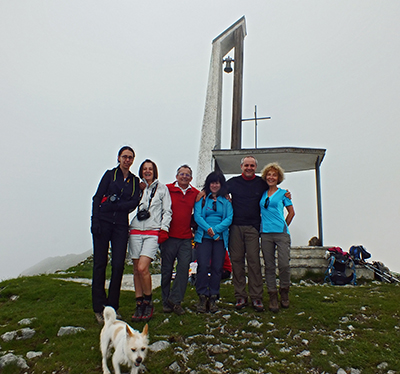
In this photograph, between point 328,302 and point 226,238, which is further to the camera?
point 328,302

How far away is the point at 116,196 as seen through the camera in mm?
5016

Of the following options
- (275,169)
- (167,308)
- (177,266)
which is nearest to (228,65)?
(275,169)

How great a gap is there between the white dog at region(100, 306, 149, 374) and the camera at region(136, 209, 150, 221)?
1739 millimetres

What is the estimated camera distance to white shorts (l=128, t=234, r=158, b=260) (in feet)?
16.2

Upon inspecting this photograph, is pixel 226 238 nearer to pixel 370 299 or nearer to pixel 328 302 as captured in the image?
pixel 328 302

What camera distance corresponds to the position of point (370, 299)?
599cm

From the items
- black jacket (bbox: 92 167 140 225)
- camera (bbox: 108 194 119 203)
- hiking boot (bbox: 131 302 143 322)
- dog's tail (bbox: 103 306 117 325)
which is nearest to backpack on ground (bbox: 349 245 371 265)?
hiking boot (bbox: 131 302 143 322)

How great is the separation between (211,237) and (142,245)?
1.22 metres

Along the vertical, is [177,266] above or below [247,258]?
below

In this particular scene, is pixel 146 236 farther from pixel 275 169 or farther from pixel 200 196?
pixel 275 169

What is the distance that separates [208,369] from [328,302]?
3263 mm

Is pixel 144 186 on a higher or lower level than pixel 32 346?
higher

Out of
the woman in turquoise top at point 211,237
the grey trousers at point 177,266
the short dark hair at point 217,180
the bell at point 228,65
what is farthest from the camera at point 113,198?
the bell at point 228,65

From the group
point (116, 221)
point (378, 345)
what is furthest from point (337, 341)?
point (116, 221)
